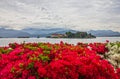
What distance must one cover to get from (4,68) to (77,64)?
235cm

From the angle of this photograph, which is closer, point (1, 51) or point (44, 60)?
point (44, 60)

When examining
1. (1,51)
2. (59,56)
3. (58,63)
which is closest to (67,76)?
(58,63)

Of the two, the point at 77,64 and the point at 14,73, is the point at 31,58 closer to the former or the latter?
the point at 14,73

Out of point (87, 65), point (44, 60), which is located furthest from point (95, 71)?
point (44, 60)

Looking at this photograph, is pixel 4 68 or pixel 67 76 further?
pixel 4 68

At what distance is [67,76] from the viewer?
804cm

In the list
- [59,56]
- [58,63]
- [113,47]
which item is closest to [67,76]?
[58,63]

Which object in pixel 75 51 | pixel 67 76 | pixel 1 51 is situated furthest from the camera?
pixel 1 51

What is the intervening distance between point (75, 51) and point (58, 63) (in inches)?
78.3

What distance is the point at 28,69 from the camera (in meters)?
8.20

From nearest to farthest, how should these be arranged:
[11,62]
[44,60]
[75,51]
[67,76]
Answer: [67,76] → [44,60] → [11,62] → [75,51]

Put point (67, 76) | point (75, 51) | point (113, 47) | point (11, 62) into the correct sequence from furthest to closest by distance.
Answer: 1. point (113, 47)
2. point (75, 51)
3. point (11, 62)
4. point (67, 76)

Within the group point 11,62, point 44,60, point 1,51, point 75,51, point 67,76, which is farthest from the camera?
point 1,51

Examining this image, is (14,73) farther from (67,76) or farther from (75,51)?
(75,51)
